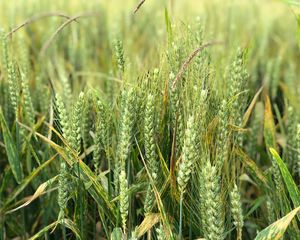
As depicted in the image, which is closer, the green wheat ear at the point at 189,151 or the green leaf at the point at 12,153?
the green wheat ear at the point at 189,151

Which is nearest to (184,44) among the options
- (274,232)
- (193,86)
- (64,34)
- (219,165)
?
(193,86)

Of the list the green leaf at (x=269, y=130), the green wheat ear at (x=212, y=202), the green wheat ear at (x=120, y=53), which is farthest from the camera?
the green leaf at (x=269, y=130)

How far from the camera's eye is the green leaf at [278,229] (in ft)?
3.39

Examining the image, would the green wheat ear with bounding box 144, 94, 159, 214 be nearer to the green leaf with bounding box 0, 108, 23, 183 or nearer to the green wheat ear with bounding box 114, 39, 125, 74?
the green wheat ear with bounding box 114, 39, 125, 74

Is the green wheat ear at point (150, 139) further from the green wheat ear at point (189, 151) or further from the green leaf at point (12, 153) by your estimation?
the green leaf at point (12, 153)

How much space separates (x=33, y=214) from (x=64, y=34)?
3.53ft

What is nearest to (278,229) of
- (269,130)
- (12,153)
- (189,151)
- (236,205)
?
(236,205)

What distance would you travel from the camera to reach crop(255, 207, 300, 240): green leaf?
103cm

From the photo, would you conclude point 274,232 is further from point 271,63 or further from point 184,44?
point 271,63

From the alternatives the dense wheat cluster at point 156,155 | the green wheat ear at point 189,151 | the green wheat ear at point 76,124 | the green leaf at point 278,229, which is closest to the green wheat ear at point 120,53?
the dense wheat cluster at point 156,155

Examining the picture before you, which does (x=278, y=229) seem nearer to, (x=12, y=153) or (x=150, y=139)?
(x=150, y=139)

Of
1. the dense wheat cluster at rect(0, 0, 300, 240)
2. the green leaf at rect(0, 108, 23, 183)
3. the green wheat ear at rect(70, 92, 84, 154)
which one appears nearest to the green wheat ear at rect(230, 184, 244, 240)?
the dense wheat cluster at rect(0, 0, 300, 240)

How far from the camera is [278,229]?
1043mm

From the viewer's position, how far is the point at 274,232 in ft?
3.43
